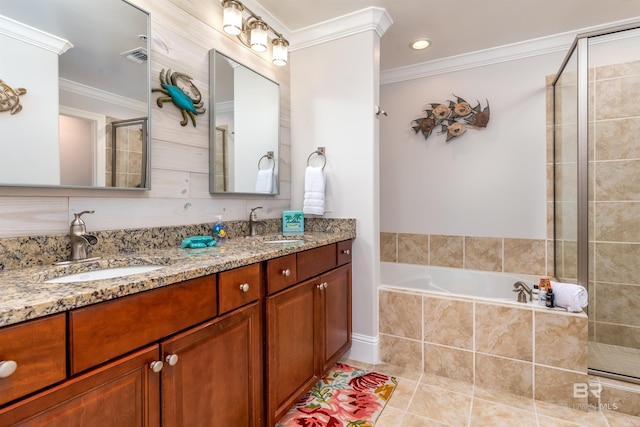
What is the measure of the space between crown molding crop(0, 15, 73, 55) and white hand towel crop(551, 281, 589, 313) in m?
2.58

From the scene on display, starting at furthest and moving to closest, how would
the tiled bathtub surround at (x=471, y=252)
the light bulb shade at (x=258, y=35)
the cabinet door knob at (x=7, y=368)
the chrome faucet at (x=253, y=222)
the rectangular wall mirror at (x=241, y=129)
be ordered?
the tiled bathtub surround at (x=471, y=252) < the chrome faucet at (x=253, y=222) < the light bulb shade at (x=258, y=35) < the rectangular wall mirror at (x=241, y=129) < the cabinet door knob at (x=7, y=368)

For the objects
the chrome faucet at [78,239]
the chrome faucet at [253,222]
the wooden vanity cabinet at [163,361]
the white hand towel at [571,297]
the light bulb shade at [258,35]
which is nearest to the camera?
the wooden vanity cabinet at [163,361]

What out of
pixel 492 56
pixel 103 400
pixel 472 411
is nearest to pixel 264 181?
pixel 103 400

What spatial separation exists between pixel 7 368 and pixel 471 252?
2957mm

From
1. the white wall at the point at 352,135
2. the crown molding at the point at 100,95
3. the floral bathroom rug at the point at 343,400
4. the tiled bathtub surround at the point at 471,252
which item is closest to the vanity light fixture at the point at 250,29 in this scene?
the white wall at the point at 352,135

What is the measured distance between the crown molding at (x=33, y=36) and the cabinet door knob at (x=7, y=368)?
3.53 feet

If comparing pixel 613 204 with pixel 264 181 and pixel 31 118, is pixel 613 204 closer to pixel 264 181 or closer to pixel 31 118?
pixel 264 181

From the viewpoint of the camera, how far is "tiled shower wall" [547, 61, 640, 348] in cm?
225

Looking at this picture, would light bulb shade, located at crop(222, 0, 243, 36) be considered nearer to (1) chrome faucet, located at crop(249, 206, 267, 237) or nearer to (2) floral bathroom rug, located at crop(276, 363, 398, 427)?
(1) chrome faucet, located at crop(249, 206, 267, 237)

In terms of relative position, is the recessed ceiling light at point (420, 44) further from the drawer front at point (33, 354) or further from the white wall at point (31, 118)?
the drawer front at point (33, 354)

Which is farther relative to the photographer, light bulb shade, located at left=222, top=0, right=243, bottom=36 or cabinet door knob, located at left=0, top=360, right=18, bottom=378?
light bulb shade, located at left=222, top=0, right=243, bottom=36

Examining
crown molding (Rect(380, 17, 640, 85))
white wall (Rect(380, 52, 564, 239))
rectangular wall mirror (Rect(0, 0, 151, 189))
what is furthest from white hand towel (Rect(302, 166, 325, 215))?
crown molding (Rect(380, 17, 640, 85))

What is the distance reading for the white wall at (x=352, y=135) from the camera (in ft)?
7.16

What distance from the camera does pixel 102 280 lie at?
0.88 metres
